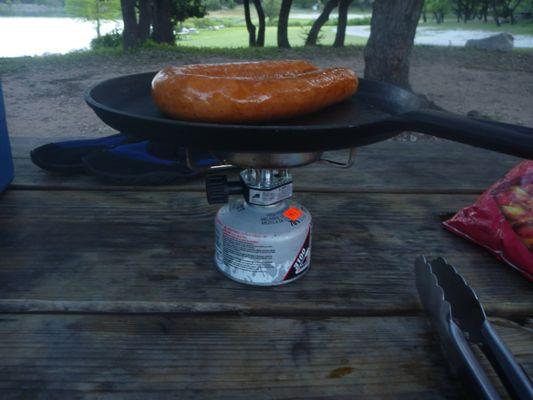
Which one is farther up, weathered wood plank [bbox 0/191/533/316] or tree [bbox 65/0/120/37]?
tree [bbox 65/0/120/37]

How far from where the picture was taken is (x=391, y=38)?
5.26 m

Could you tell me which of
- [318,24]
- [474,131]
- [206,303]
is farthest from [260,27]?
[474,131]

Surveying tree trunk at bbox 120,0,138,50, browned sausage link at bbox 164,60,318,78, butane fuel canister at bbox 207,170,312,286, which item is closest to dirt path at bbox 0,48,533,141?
tree trunk at bbox 120,0,138,50

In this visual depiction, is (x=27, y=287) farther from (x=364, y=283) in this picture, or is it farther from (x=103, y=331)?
(x=364, y=283)

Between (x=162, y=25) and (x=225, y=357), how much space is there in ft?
53.1

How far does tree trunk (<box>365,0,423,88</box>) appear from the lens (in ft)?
16.9

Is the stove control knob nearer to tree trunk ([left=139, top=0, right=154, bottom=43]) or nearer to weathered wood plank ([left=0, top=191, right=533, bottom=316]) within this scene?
weathered wood plank ([left=0, top=191, right=533, bottom=316])

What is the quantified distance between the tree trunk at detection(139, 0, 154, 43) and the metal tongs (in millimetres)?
14646

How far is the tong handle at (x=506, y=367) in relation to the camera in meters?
0.76

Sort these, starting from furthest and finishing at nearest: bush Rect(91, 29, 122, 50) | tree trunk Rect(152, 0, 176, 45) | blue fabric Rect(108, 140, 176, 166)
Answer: bush Rect(91, 29, 122, 50)
tree trunk Rect(152, 0, 176, 45)
blue fabric Rect(108, 140, 176, 166)

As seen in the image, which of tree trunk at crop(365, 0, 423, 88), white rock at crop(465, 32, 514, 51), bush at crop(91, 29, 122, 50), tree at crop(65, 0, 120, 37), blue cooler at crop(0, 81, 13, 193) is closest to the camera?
blue cooler at crop(0, 81, 13, 193)

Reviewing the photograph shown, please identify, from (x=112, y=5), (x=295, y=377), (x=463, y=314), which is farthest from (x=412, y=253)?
(x=112, y=5)

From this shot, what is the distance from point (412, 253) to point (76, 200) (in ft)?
3.54

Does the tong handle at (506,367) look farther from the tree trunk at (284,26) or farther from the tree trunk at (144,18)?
the tree trunk at (284,26)
